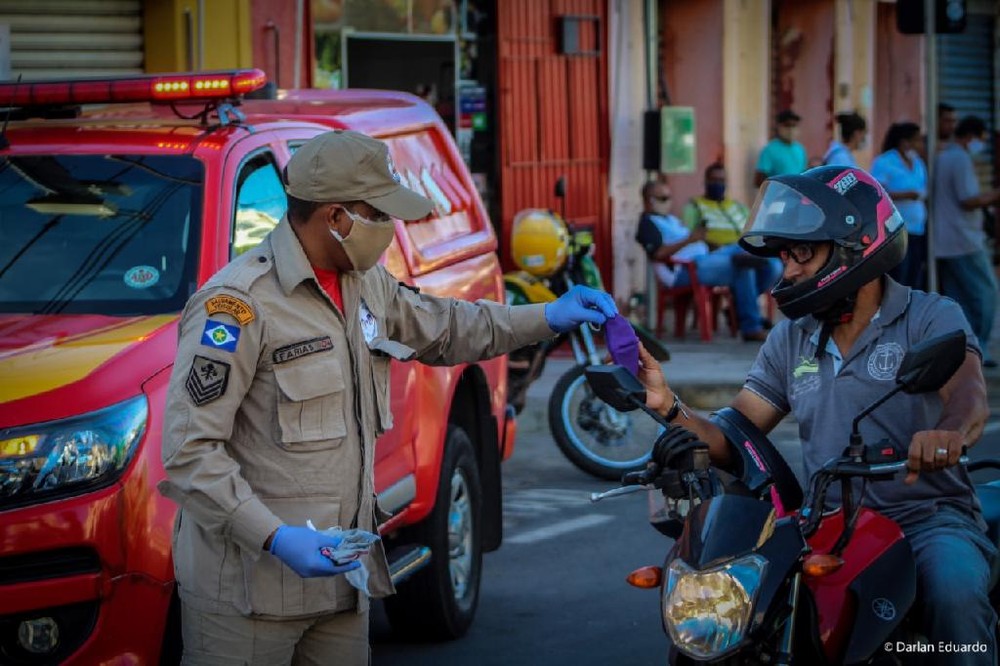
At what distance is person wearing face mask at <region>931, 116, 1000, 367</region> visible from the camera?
43.4 ft

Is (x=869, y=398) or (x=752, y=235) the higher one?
(x=752, y=235)

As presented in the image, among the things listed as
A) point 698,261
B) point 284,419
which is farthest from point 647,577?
point 698,261

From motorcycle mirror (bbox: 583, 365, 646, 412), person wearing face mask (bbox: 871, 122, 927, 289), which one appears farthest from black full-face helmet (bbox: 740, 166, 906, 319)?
person wearing face mask (bbox: 871, 122, 927, 289)

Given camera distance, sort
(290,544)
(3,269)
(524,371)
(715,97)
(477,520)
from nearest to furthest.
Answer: (290,544) < (3,269) < (477,520) < (524,371) < (715,97)

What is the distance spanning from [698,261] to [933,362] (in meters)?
11.4

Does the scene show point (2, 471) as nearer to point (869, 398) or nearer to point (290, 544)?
point (290, 544)

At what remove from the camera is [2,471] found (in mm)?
4434

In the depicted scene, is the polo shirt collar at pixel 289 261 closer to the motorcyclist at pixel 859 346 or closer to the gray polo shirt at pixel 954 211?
the motorcyclist at pixel 859 346

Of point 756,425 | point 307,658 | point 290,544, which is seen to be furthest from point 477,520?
point 290,544

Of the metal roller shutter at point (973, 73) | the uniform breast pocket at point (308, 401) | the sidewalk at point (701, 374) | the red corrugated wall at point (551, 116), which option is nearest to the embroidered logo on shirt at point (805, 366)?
the uniform breast pocket at point (308, 401)

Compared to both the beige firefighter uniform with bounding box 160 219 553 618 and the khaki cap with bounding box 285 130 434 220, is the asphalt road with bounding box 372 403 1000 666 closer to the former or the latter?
the beige firefighter uniform with bounding box 160 219 553 618

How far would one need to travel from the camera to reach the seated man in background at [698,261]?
49.0ft

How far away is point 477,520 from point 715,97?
1153cm

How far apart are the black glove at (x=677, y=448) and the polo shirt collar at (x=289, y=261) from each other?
86cm
